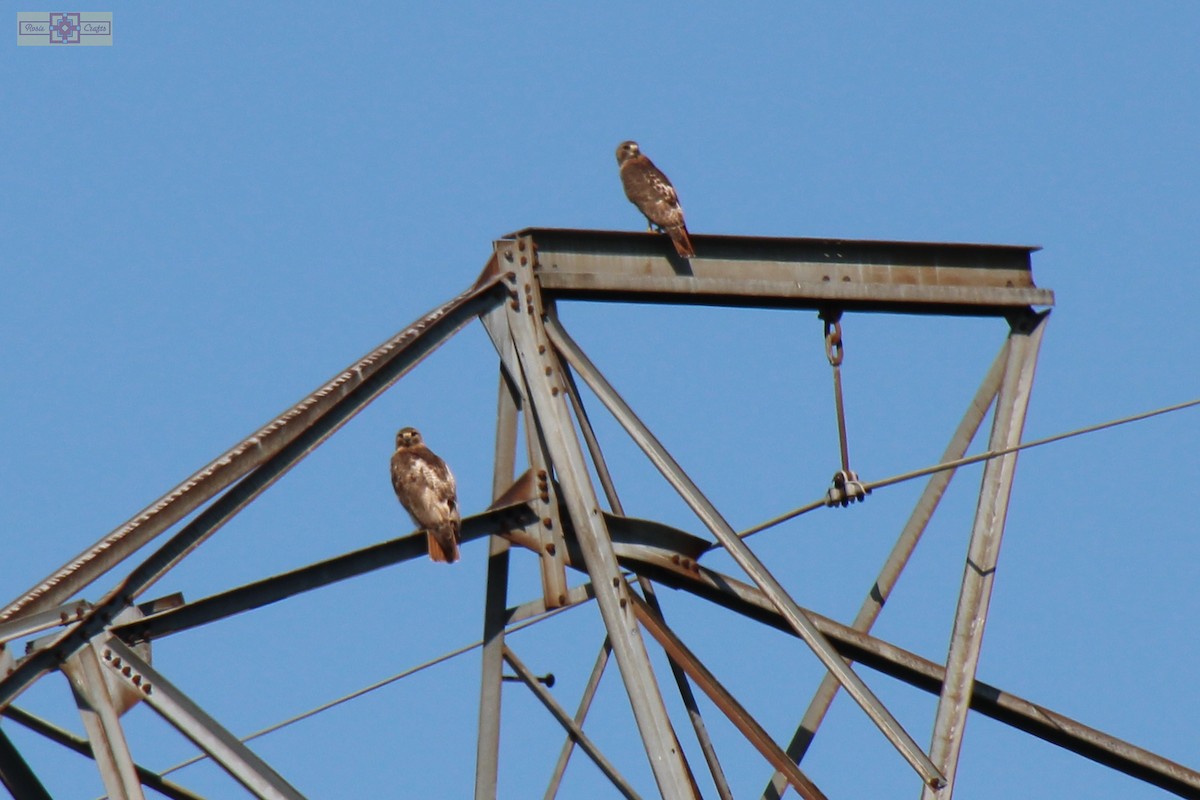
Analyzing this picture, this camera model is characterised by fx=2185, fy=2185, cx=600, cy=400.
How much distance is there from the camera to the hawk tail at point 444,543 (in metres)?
10.5

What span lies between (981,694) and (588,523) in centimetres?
257

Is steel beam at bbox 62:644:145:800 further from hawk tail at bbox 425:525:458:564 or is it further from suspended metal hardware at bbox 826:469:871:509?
suspended metal hardware at bbox 826:469:871:509

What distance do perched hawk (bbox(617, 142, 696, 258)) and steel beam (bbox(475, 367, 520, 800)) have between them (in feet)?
3.78

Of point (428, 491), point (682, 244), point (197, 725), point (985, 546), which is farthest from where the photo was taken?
point (428, 491)

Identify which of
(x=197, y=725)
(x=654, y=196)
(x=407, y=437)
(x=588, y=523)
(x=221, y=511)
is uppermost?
(x=654, y=196)

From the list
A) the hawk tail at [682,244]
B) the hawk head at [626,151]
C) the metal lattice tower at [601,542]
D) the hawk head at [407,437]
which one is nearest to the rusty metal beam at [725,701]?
the metal lattice tower at [601,542]

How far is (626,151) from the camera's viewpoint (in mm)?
15359

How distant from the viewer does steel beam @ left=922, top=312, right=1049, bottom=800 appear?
425 inches

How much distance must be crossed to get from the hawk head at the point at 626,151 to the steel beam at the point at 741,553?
16.6ft

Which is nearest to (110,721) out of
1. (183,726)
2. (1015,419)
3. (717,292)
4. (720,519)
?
(183,726)

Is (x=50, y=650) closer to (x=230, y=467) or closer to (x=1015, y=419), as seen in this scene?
(x=230, y=467)

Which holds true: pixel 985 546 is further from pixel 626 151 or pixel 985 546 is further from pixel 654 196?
pixel 626 151

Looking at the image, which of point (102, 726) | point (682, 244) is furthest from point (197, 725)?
point (682, 244)

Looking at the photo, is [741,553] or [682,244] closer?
[741,553]
